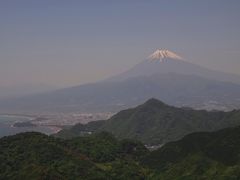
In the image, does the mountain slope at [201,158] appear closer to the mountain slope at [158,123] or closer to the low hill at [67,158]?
the low hill at [67,158]

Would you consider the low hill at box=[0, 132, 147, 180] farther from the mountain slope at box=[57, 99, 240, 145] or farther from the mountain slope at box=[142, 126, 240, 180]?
the mountain slope at box=[57, 99, 240, 145]

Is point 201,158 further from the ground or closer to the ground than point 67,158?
closer to the ground

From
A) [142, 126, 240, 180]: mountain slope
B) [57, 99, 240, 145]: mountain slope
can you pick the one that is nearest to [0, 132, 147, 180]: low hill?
[142, 126, 240, 180]: mountain slope

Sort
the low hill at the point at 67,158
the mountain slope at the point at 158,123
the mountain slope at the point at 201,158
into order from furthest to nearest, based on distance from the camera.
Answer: the mountain slope at the point at 158,123
the low hill at the point at 67,158
the mountain slope at the point at 201,158

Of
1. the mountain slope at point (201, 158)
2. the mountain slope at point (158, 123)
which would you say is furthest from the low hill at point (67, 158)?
the mountain slope at point (158, 123)

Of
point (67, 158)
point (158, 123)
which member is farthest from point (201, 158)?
point (158, 123)

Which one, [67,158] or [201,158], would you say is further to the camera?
[67,158]

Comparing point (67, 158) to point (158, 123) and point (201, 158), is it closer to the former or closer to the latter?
point (201, 158)
